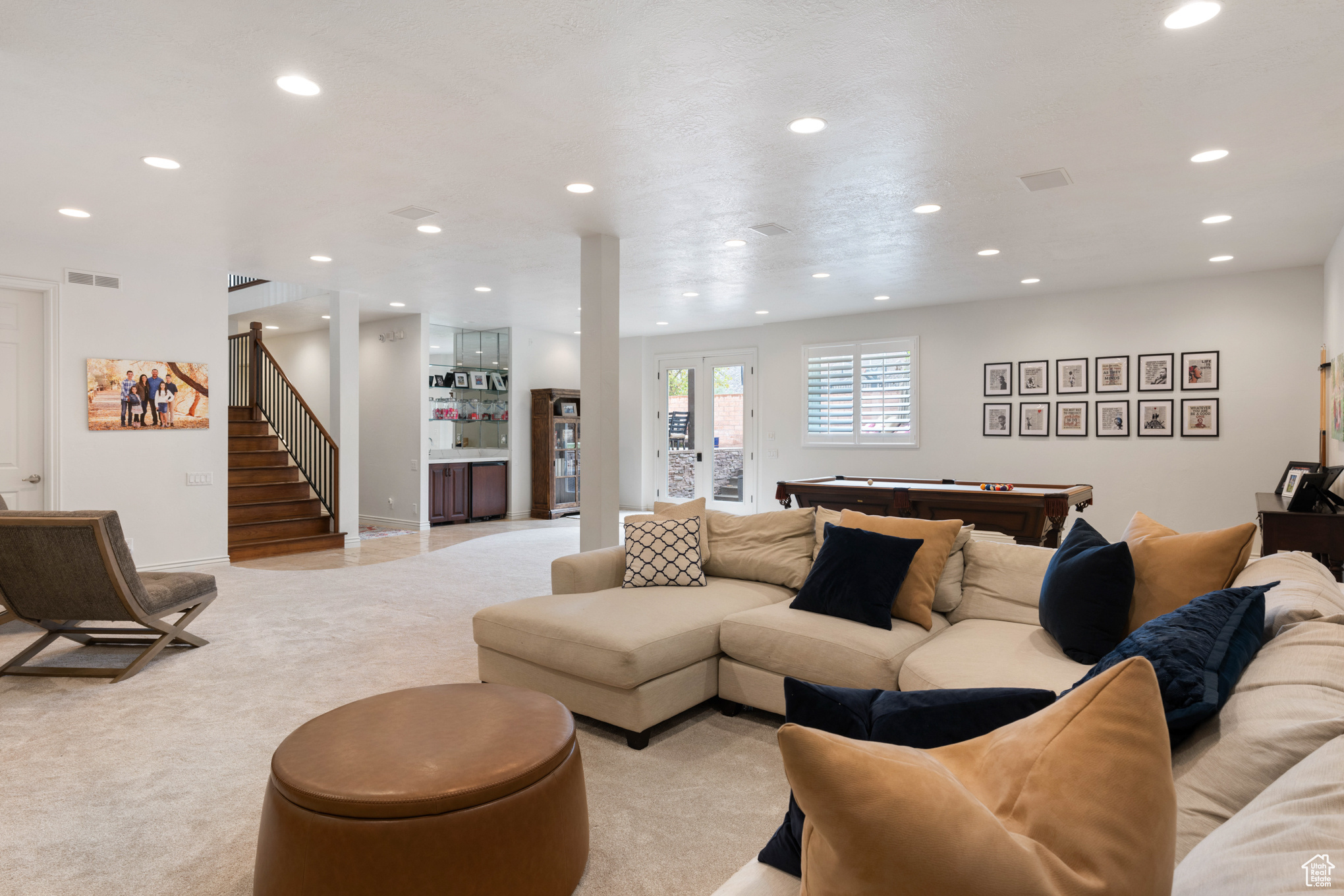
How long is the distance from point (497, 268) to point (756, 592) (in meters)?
4.16

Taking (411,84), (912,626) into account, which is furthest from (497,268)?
(912,626)

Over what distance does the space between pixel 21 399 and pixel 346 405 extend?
277 centimetres

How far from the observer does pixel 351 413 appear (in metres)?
8.09

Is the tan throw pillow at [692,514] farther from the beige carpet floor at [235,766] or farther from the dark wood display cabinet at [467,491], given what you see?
the dark wood display cabinet at [467,491]

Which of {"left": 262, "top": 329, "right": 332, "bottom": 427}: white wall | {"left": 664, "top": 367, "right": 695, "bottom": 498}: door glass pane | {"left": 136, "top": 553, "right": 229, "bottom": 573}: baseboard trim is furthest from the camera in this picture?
{"left": 262, "top": 329, "right": 332, "bottom": 427}: white wall

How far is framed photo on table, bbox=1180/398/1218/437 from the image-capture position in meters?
6.86

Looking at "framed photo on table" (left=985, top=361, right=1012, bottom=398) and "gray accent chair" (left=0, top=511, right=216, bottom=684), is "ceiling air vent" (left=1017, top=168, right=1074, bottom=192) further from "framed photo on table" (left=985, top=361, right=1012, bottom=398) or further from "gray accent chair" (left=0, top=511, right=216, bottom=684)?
"gray accent chair" (left=0, top=511, right=216, bottom=684)

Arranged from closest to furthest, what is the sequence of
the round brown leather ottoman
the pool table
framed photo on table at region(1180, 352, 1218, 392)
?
the round brown leather ottoman
the pool table
framed photo on table at region(1180, 352, 1218, 392)

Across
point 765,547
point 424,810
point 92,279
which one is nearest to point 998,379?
point 765,547

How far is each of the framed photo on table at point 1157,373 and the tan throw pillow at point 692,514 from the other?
17.6 feet

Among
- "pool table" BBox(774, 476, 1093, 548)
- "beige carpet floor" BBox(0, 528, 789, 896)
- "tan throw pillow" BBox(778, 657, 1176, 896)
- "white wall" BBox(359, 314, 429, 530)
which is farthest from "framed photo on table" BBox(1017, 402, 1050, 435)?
"tan throw pillow" BBox(778, 657, 1176, 896)

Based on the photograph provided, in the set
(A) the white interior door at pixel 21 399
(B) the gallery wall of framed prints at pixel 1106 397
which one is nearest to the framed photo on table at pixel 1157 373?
(B) the gallery wall of framed prints at pixel 1106 397

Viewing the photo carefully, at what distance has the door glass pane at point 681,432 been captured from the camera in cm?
1062

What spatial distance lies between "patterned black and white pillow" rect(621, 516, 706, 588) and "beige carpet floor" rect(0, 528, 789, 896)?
713 millimetres
